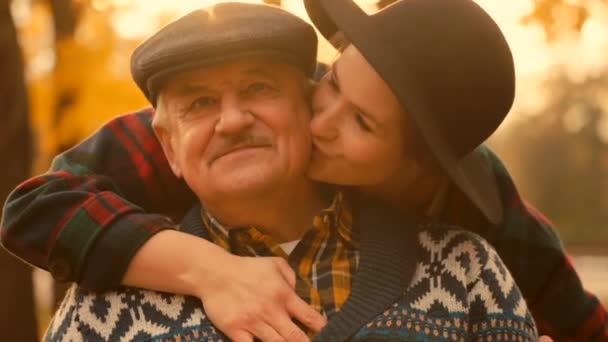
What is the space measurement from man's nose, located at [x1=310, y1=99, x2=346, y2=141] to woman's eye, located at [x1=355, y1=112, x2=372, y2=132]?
0.13 ft

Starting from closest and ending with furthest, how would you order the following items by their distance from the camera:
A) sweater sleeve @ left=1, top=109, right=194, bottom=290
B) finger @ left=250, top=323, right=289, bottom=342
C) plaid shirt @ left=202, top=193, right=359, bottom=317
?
finger @ left=250, top=323, right=289, bottom=342 < sweater sleeve @ left=1, top=109, right=194, bottom=290 < plaid shirt @ left=202, top=193, right=359, bottom=317

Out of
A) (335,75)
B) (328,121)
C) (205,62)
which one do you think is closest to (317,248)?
(328,121)

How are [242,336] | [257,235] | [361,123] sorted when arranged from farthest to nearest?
1. [257,235]
2. [361,123]
3. [242,336]

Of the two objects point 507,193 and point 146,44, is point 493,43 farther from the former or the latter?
point 146,44

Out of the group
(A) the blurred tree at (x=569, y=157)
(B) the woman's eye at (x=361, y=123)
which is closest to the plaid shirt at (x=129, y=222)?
(B) the woman's eye at (x=361, y=123)

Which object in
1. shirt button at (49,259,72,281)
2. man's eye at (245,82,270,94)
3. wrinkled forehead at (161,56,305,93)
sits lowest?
shirt button at (49,259,72,281)

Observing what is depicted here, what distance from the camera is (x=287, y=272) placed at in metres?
2.28

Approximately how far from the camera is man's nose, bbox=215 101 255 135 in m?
2.26

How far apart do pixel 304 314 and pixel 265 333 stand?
113 mm

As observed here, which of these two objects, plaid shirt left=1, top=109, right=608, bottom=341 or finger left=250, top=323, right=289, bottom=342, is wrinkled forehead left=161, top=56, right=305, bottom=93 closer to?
plaid shirt left=1, top=109, right=608, bottom=341

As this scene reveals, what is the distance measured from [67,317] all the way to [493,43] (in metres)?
1.33

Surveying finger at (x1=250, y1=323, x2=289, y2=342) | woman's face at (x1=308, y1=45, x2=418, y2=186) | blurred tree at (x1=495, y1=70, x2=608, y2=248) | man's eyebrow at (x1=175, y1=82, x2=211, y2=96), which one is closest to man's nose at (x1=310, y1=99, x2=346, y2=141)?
woman's face at (x1=308, y1=45, x2=418, y2=186)

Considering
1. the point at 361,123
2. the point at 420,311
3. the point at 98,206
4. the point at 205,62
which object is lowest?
the point at 420,311

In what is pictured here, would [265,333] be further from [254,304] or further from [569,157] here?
[569,157]
